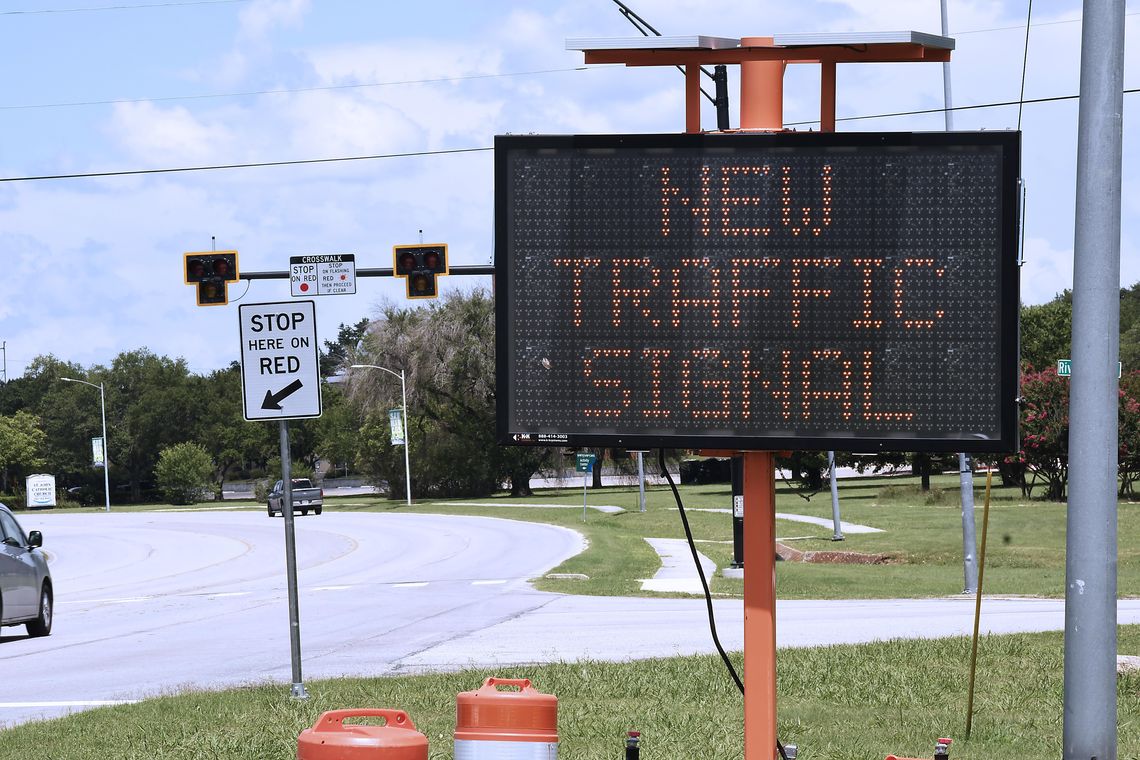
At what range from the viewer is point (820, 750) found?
8.59m

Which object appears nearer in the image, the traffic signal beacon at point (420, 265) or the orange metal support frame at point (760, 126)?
the orange metal support frame at point (760, 126)

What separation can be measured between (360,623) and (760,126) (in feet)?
49.1

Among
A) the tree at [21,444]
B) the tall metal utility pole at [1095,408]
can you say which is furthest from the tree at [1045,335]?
the tree at [21,444]

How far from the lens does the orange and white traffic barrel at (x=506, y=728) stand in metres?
5.55

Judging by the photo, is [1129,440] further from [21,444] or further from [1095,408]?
[21,444]

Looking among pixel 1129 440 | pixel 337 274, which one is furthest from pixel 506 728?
pixel 1129 440

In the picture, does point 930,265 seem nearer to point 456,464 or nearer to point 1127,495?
point 1127,495

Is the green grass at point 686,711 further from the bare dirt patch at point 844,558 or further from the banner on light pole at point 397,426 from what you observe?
the banner on light pole at point 397,426

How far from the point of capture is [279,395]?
1135 centimetres

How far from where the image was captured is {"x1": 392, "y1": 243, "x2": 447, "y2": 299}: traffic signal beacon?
25.7 m

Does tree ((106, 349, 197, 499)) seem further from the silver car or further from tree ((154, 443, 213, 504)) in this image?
the silver car

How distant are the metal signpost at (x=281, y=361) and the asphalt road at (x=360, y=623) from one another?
3.01m

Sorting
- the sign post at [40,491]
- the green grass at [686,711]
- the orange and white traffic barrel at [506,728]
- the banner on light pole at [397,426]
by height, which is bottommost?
the sign post at [40,491]

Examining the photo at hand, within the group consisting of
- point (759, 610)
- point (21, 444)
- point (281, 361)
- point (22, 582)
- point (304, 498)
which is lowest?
point (21, 444)
